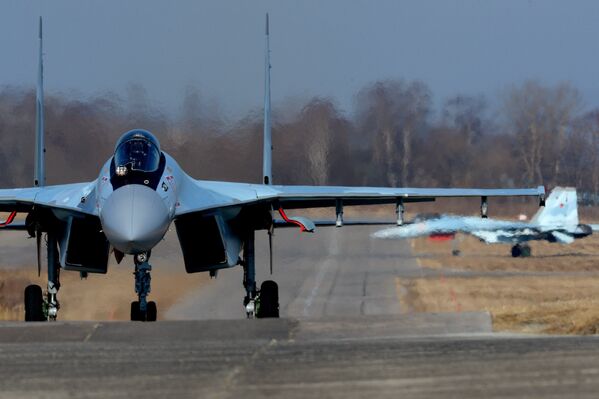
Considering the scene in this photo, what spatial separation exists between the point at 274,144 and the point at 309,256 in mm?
7084

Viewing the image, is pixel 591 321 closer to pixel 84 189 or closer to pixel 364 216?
pixel 84 189

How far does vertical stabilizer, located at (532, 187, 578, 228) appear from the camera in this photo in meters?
39.3

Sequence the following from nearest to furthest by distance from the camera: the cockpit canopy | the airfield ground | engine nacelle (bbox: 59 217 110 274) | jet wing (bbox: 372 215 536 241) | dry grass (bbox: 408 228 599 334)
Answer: dry grass (bbox: 408 228 599 334), the cockpit canopy, engine nacelle (bbox: 59 217 110 274), the airfield ground, jet wing (bbox: 372 215 536 241)

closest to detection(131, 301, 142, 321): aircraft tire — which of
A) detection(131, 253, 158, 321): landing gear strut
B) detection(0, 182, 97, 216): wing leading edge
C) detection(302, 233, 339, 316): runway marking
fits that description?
detection(131, 253, 158, 321): landing gear strut

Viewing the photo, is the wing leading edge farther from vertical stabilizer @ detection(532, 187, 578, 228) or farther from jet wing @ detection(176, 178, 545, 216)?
vertical stabilizer @ detection(532, 187, 578, 228)

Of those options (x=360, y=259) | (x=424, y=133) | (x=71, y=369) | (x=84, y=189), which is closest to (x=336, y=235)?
(x=360, y=259)

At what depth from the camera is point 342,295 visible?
28.3m

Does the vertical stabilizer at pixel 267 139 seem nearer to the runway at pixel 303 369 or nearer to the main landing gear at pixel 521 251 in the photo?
the runway at pixel 303 369

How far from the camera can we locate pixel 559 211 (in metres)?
39.6

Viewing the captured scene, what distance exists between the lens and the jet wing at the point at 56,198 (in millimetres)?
15820

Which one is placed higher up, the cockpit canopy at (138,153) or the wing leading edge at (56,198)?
the cockpit canopy at (138,153)

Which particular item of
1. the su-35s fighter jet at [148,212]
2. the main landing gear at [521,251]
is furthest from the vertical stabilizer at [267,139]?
the main landing gear at [521,251]

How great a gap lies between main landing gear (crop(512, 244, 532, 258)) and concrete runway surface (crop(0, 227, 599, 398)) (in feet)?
80.9

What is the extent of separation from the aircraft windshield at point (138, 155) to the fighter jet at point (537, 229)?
18855mm
